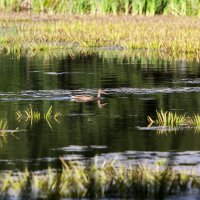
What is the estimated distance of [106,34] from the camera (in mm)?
32531

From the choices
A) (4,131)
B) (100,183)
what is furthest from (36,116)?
(100,183)

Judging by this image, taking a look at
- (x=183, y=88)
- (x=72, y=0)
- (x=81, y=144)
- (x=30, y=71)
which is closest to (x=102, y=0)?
(x=72, y=0)

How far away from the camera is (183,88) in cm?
1842

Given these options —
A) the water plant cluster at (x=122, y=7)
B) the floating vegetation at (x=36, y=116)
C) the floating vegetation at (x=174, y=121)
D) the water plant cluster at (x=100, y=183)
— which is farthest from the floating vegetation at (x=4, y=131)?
the water plant cluster at (x=122, y=7)

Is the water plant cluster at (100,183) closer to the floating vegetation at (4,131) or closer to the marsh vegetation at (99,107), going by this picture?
the marsh vegetation at (99,107)

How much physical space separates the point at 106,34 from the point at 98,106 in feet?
55.2

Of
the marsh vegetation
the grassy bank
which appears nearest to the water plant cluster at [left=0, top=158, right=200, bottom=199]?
the marsh vegetation

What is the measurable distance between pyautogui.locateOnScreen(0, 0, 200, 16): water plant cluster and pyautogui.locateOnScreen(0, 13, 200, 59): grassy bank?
175 cm

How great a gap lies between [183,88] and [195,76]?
103 inches

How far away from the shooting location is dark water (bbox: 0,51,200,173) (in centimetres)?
1127

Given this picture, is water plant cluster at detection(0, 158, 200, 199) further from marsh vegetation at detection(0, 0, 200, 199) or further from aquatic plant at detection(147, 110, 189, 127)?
aquatic plant at detection(147, 110, 189, 127)

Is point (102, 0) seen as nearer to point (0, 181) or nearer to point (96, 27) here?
point (96, 27)

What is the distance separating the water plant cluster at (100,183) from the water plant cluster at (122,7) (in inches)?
1229

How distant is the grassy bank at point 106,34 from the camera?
94.1 feet
